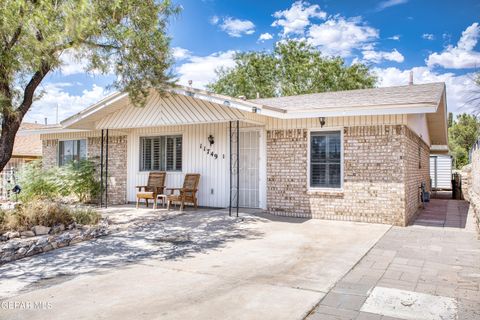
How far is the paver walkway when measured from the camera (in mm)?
3748

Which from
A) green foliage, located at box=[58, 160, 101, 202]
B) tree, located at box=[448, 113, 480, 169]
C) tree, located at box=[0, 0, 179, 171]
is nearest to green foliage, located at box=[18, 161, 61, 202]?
green foliage, located at box=[58, 160, 101, 202]

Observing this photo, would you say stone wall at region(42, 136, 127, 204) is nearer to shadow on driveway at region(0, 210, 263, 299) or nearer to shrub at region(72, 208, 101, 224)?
shadow on driveway at region(0, 210, 263, 299)

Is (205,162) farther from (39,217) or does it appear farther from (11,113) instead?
(11,113)

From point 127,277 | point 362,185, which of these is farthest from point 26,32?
point 362,185

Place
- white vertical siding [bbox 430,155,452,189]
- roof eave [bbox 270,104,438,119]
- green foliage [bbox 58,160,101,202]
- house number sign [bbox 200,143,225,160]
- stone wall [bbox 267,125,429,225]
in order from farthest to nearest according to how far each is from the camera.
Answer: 1. white vertical siding [bbox 430,155,452,189]
2. green foliage [bbox 58,160,101,202]
3. house number sign [bbox 200,143,225,160]
4. stone wall [bbox 267,125,429,225]
5. roof eave [bbox 270,104,438,119]

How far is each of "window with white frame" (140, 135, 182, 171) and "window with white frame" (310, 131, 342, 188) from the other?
459 cm

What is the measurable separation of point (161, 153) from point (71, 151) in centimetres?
468

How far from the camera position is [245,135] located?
36.3 ft

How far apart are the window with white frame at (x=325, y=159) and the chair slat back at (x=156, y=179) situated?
493 cm

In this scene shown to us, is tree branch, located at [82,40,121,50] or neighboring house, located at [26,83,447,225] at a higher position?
tree branch, located at [82,40,121,50]

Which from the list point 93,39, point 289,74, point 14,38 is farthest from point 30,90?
point 289,74

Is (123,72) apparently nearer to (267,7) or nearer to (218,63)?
(267,7)

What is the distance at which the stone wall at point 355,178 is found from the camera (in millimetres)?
8656

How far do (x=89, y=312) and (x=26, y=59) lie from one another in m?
4.94
